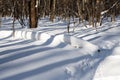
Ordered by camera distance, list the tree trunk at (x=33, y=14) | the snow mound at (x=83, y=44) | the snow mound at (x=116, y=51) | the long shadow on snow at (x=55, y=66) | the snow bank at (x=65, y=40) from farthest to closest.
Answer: the tree trunk at (x=33, y=14)
the snow bank at (x=65, y=40)
the snow mound at (x=83, y=44)
the snow mound at (x=116, y=51)
the long shadow on snow at (x=55, y=66)

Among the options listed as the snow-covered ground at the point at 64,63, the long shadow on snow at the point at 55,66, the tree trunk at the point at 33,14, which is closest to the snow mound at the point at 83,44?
the snow-covered ground at the point at 64,63

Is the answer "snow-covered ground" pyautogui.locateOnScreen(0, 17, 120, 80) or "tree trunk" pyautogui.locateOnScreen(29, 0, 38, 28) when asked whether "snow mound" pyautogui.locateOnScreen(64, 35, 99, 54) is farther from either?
"tree trunk" pyautogui.locateOnScreen(29, 0, 38, 28)

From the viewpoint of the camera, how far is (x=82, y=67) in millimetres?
6164

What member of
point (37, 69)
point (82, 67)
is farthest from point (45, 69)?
point (82, 67)

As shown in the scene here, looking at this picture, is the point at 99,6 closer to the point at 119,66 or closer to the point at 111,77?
the point at 119,66

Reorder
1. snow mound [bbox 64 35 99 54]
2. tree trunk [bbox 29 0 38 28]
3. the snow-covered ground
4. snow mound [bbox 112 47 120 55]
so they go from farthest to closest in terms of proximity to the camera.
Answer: tree trunk [bbox 29 0 38 28] < snow mound [bbox 64 35 99 54] < snow mound [bbox 112 47 120 55] < the snow-covered ground

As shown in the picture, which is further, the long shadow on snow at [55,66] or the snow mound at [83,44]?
the snow mound at [83,44]

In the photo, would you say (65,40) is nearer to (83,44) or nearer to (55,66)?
(83,44)

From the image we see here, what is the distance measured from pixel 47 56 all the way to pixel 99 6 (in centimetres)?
1020

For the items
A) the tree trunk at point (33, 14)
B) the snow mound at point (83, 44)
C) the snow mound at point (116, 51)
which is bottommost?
the snow mound at point (116, 51)

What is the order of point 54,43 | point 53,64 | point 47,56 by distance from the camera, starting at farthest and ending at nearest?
point 54,43 < point 47,56 < point 53,64

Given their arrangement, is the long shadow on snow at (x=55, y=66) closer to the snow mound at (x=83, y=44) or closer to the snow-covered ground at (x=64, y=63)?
the snow-covered ground at (x=64, y=63)

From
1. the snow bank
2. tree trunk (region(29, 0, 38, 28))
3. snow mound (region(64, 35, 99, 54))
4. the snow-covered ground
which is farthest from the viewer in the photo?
tree trunk (region(29, 0, 38, 28))

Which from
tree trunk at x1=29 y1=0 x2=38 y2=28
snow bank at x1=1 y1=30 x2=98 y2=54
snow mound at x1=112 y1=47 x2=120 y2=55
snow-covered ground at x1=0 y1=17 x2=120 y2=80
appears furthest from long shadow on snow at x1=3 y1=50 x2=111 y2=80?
tree trunk at x1=29 y1=0 x2=38 y2=28
